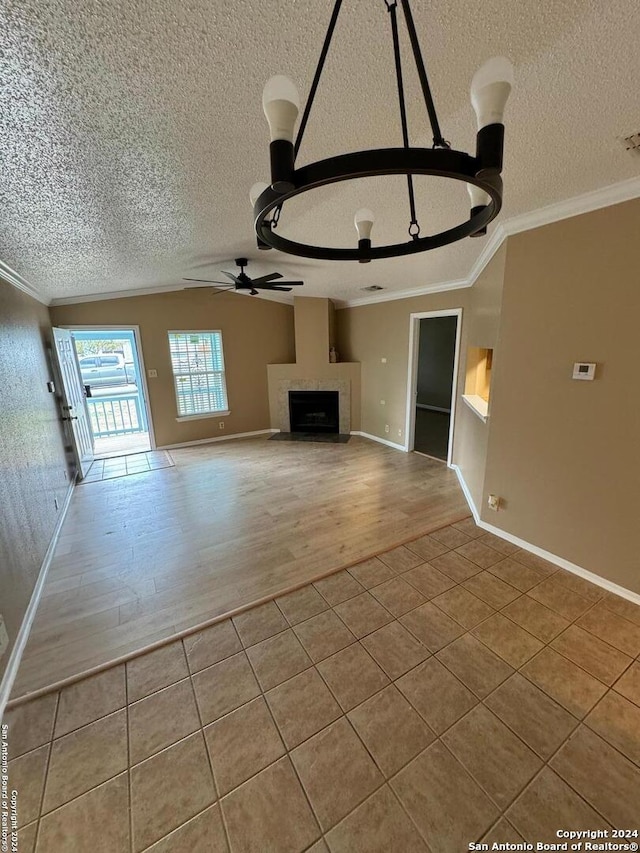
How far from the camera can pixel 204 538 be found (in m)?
3.02

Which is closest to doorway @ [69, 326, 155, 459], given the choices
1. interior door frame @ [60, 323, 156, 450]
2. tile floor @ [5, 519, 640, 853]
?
interior door frame @ [60, 323, 156, 450]

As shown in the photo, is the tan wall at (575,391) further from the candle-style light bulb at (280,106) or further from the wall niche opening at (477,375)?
the candle-style light bulb at (280,106)

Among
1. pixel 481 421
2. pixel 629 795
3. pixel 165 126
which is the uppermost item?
pixel 165 126

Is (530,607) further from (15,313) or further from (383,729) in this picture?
(15,313)

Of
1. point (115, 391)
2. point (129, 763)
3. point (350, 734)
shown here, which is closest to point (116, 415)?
point (115, 391)

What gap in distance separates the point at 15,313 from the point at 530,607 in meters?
4.62

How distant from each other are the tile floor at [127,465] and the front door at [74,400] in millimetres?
138

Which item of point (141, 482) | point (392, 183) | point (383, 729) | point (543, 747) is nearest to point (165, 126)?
point (392, 183)

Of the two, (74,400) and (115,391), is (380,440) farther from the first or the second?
(115,391)

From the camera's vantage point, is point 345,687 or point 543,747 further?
point 345,687

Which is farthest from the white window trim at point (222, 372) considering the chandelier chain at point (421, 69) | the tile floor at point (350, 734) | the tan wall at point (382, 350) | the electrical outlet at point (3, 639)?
the chandelier chain at point (421, 69)

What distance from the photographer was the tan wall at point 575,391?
6.73 ft

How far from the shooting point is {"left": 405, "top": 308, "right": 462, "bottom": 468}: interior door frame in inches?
176

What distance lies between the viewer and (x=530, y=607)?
2139mm
